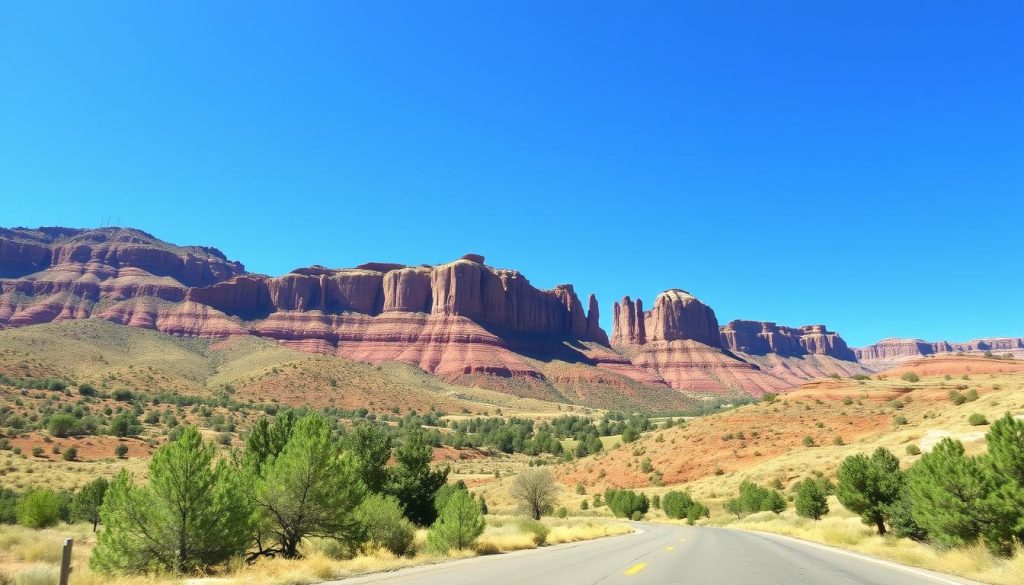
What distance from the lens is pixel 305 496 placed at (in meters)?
17.0

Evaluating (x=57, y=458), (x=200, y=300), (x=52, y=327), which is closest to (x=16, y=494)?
(x=57, y=458)

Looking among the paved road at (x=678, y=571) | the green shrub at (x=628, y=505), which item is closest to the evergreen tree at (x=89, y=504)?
the paved road at (x=678, y=571)

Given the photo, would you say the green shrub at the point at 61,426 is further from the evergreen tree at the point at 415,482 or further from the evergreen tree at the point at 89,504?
the evergreen tree at the point at 415,482

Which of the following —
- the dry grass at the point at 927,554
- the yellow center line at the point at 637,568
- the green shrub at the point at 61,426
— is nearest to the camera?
the yellow center line at the point at 637,568

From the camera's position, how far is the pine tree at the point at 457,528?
19.8m

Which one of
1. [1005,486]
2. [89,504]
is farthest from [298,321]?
[1005,486]

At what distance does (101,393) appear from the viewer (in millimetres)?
89250

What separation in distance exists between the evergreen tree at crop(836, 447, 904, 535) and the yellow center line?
60.0 ft

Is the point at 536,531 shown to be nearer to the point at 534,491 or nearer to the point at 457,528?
the point at 457,528

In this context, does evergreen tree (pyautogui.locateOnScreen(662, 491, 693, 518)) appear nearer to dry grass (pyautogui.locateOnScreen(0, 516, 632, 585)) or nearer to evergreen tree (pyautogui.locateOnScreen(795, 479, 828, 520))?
evergreen tree (pyautogui.locateOnScreen(795, 479, 828, 520))

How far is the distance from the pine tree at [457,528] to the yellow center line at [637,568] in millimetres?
7899

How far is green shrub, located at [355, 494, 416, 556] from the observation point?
64.1ft

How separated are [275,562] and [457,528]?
6528mm

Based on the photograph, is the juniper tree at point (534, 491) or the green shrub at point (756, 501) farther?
the juniper tree at point (534, 491)
